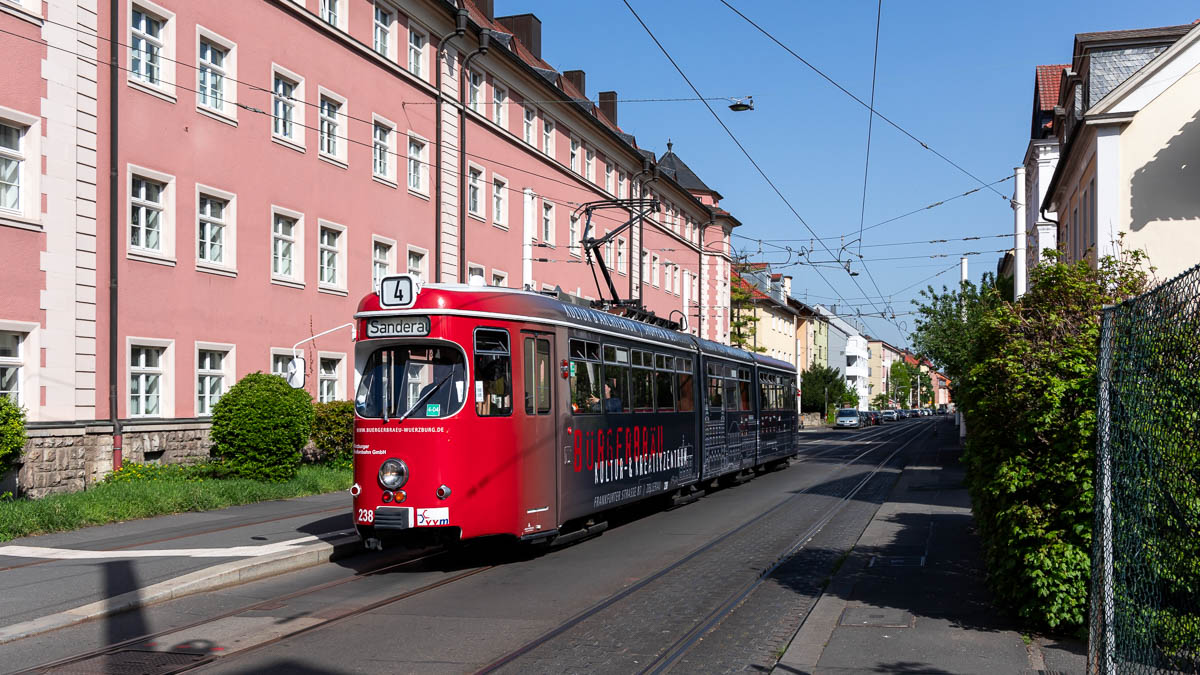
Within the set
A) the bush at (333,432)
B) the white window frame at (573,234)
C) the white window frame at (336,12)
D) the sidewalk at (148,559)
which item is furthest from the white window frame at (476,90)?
the sidewalk at (148,559)

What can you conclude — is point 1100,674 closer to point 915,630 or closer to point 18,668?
point 915,630

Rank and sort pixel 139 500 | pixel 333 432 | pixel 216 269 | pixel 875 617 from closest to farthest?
1. pixel 875 617
2. pixel 139 500
3. pixel 216 269
4. pixel 333 432

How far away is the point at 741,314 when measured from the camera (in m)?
73.1

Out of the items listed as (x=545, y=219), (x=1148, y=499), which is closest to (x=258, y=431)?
(x=1148, y=499)

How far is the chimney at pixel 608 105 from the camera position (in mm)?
50656

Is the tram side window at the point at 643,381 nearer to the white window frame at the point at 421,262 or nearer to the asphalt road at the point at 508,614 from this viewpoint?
the asphalt road at the point at 508,614

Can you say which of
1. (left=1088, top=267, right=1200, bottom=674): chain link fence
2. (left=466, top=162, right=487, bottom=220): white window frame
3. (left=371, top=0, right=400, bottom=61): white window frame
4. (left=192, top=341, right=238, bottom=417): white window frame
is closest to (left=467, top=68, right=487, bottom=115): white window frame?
(left=466, top=162, right=487, bottom=220): white window frame

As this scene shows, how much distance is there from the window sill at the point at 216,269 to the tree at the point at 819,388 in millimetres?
62808

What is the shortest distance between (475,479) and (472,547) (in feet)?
8.73

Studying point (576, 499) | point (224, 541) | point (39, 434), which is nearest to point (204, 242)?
point (39, 434)

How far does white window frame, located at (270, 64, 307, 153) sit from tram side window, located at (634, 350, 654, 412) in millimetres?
11403

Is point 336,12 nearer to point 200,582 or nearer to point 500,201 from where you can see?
point 500,201

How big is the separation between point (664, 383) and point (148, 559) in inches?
326

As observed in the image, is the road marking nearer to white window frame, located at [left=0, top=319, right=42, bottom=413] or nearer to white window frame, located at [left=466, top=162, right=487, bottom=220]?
white window frame, located at [left=0, top=319, right=42, bottom=413]
